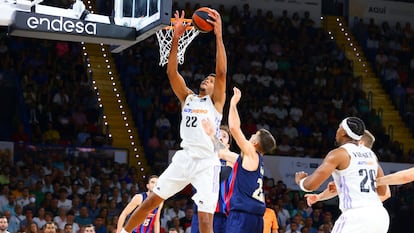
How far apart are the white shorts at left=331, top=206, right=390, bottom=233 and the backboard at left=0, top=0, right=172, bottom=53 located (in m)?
2.75

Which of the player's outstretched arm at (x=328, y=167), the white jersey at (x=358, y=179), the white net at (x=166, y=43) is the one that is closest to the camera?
the player's outstretched arm at (x=328, y=167)

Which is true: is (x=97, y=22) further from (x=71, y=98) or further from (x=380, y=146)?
(x=380, y=146)

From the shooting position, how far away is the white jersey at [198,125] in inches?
303

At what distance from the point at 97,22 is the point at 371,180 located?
3.24 m

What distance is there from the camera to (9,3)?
27.1 feet

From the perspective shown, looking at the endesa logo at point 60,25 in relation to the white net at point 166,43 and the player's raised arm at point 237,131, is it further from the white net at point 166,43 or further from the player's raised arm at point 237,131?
the player's raised arm at point 237,131

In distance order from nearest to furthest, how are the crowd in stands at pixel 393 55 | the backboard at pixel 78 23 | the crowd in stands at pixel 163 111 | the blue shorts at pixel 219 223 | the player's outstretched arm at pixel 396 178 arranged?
the player's outstretched arm at pixel 396 178
the backboard at pixel 78 23
the blue shorts at pixel 219 223
the crowd in stands at pixel 163 111
the crowd in stands at pixel 393 55

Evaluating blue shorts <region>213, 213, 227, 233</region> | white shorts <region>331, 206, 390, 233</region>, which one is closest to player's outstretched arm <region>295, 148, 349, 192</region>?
white shorts <region>331, 206, 390, 233</region>

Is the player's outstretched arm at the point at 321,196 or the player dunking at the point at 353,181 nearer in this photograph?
the player dunking at the point at 353,181

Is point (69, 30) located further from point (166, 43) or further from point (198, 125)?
point (198, 125)

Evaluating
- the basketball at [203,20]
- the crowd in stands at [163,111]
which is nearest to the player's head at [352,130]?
the basketball at [203,20]

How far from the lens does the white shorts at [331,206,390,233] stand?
6.82m

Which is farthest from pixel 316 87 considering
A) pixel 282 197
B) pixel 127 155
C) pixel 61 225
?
pixel 61 225

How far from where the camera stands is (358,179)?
685 centimetres
